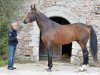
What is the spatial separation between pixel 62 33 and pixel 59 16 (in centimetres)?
259

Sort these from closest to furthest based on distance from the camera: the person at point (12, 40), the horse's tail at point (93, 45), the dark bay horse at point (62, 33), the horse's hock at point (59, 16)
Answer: the person at point (12, 40) < the dark bay horse at point (62, 33) < the horse's tail at point (93, 45) < the horse's hock at point (59, 16)

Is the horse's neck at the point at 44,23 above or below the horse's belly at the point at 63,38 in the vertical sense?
above

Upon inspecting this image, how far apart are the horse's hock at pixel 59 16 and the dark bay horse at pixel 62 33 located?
233 cm

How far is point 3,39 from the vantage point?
14.5m

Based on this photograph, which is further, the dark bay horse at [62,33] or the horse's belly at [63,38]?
the horse's belly at [63,38]

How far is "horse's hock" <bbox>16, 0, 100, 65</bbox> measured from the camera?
1451 centimetres

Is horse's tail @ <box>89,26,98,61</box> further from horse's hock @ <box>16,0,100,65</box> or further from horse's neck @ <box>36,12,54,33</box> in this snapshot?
horse's hock @ <box>16,0,100,65</box>

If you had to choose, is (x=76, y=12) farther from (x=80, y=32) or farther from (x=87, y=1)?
Answer: (x=80, y=32)

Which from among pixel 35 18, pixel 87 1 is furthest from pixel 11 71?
pixel 87 1

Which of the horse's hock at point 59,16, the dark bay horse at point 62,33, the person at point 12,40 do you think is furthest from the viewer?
the horse's hock at point 59,16

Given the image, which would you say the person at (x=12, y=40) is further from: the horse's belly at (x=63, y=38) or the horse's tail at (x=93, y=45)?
the horse's tail at (x=93, y=45)

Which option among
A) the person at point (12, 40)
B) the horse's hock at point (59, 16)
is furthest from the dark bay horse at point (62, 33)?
the horse's hock at point (59, 16)

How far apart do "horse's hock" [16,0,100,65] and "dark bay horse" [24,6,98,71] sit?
233 centimetres

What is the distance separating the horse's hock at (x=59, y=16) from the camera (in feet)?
47.6
